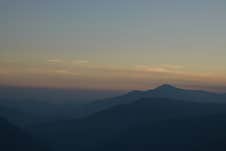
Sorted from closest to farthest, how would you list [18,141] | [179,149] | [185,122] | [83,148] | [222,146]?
[222,146] → [179,149] → [18,141] → [185,122] → [83,148]

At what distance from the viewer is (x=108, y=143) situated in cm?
18162

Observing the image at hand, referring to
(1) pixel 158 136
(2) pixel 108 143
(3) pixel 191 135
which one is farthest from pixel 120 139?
(3) pixel 191 135

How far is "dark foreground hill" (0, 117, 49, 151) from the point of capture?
6117 inches

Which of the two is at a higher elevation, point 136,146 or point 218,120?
point 218,120

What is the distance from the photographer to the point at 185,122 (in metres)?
177

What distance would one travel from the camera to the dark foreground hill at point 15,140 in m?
155

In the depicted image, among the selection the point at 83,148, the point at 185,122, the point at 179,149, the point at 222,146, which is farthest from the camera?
the point at 83,148

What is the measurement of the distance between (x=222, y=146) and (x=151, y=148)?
41.7 m

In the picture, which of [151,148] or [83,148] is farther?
[83,148]

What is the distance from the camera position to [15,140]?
161 m

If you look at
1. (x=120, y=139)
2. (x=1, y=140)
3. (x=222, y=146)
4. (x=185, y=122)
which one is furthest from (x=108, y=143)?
(x=222, y=146)

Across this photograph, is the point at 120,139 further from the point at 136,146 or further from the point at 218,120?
the point at 218,120

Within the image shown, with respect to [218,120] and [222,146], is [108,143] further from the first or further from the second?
[222,146]

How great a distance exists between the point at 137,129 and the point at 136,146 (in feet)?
72.2
